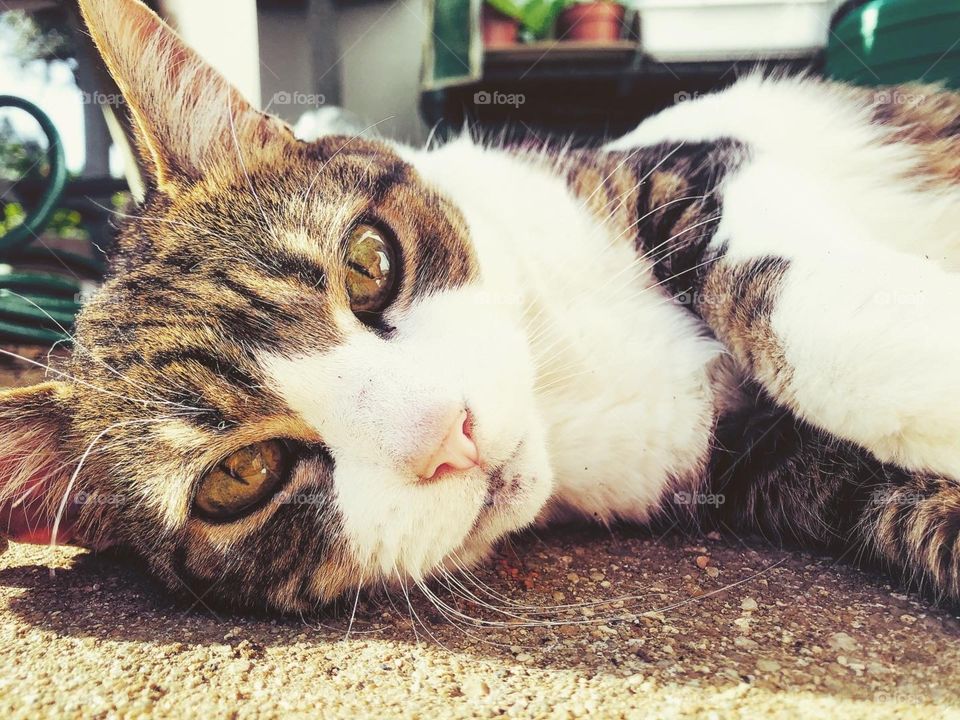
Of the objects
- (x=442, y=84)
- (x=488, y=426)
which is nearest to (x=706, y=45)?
(x=442, y=84)

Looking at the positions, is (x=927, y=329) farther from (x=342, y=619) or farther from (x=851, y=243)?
(x=342, y=619)

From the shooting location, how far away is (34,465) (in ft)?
3.94

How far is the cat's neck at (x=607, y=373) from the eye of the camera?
4.19 feet

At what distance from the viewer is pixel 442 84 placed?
10.4 ft

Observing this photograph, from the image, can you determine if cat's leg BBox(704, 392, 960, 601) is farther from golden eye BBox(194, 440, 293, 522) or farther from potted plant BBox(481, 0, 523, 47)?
potted plant BBox(481, 0, 523, 47)

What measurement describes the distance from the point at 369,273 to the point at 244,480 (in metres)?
0.40

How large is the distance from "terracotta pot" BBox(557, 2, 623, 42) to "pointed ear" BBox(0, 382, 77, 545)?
3058 millimetres

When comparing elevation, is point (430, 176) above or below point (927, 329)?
above

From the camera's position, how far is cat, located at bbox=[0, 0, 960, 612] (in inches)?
38.6

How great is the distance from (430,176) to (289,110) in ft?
6.00
